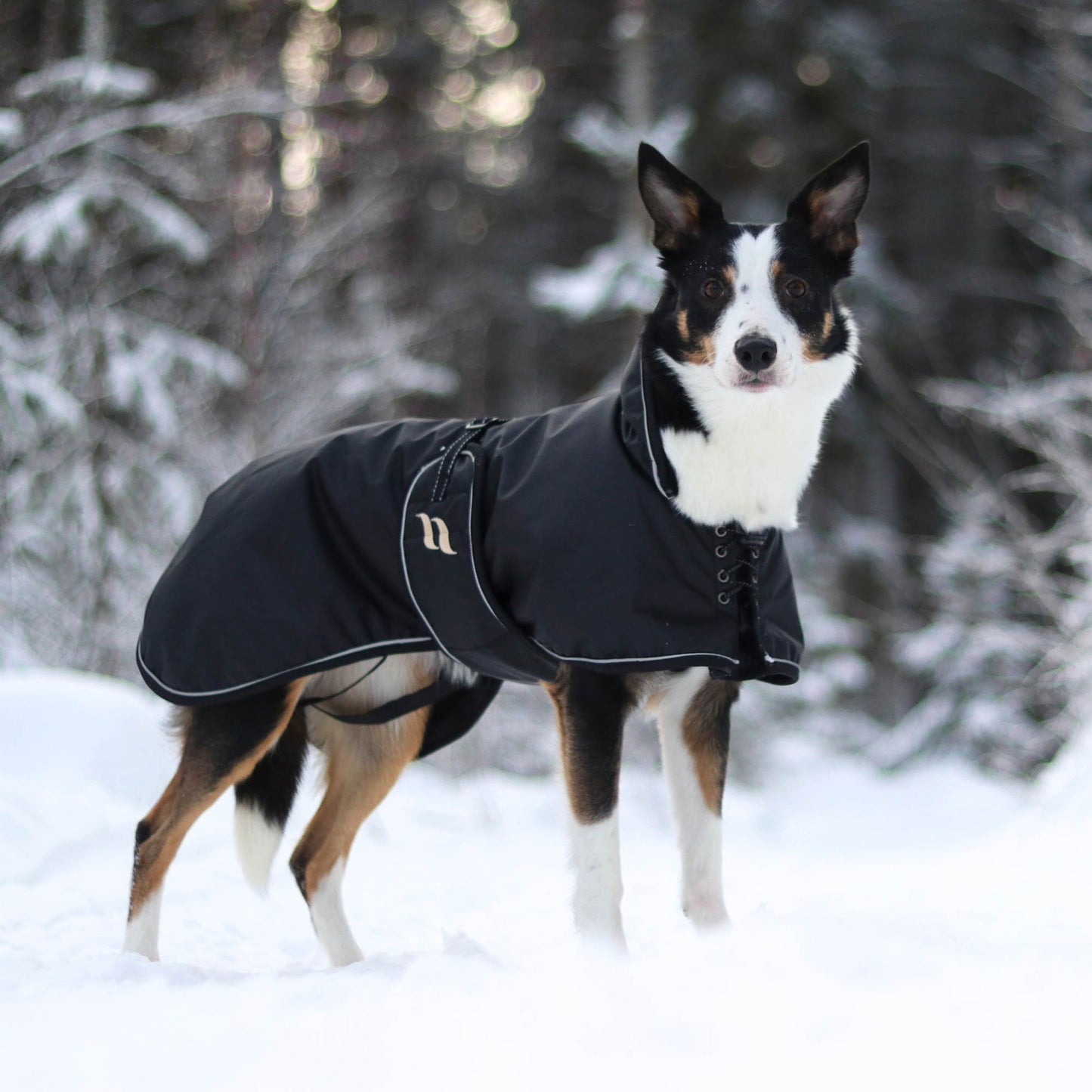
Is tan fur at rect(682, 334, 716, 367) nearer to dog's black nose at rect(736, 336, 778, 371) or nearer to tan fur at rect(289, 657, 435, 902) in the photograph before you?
dog's black nose at rect(736, 336, 778, 371)

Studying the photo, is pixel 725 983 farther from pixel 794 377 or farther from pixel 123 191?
pixel 123 191

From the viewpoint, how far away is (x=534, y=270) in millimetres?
17172

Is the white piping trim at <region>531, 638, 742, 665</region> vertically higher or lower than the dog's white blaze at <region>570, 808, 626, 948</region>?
higher

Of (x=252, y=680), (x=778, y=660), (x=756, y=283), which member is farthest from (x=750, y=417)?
(x=252, y=680)

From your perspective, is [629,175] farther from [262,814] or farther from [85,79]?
[262,814]

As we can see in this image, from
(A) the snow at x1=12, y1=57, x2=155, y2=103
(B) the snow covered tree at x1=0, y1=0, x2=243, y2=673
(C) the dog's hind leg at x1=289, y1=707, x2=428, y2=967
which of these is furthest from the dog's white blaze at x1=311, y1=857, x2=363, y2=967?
(A) the snow at x1=12, y1=57, x2=155, y2=103

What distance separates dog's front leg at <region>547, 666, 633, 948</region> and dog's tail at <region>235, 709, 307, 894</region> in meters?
1.08

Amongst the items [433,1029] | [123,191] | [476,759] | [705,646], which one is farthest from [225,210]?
[433,1029]

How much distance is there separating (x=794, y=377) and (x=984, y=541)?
8948 millimetres

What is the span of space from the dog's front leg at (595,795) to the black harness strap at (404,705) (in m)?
0.71

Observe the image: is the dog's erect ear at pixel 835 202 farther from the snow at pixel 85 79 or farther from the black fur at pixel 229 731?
the snow at pixel 85 79

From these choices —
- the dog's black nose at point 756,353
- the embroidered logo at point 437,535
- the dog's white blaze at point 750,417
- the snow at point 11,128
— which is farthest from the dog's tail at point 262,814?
the snow at point 11,128

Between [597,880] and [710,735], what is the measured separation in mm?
522

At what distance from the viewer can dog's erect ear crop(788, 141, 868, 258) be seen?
3123 mm
